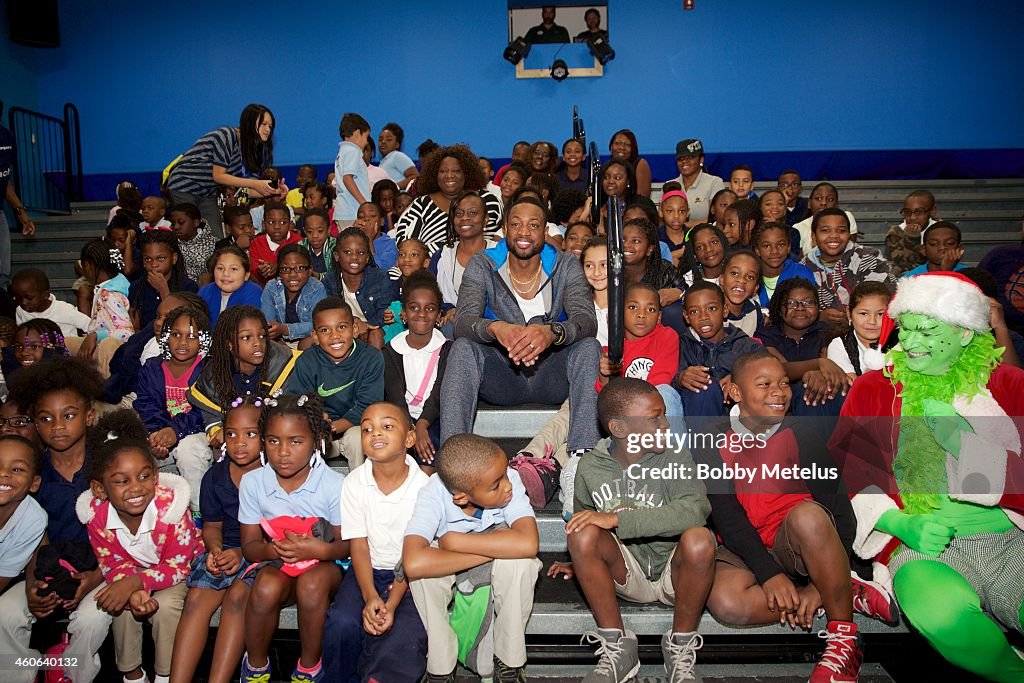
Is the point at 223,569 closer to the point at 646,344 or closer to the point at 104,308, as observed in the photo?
the point at 646,344

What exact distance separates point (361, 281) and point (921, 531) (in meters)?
3.03

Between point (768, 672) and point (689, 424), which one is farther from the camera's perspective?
point (689, 424)

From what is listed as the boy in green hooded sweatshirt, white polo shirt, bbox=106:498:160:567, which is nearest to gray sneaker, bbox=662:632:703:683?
the boy in green hooded sweatshirt

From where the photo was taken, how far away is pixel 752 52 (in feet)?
31.5

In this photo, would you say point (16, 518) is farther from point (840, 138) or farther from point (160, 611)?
point (840, 138)

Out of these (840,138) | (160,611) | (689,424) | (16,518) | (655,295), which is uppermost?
(840,138)

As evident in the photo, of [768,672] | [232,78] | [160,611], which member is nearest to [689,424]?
[768,672]

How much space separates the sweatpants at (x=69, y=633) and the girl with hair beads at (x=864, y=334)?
2.92m

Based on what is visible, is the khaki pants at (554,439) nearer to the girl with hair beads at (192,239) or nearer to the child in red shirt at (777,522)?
the child in red shirt at (777,522)

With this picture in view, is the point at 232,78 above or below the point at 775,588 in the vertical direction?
above

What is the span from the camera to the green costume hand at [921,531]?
2408 millimetres

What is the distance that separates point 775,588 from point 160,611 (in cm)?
202

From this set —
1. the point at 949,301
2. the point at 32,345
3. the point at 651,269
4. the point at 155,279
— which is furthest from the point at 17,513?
the point at 949,301

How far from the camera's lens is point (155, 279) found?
15.7 ft
